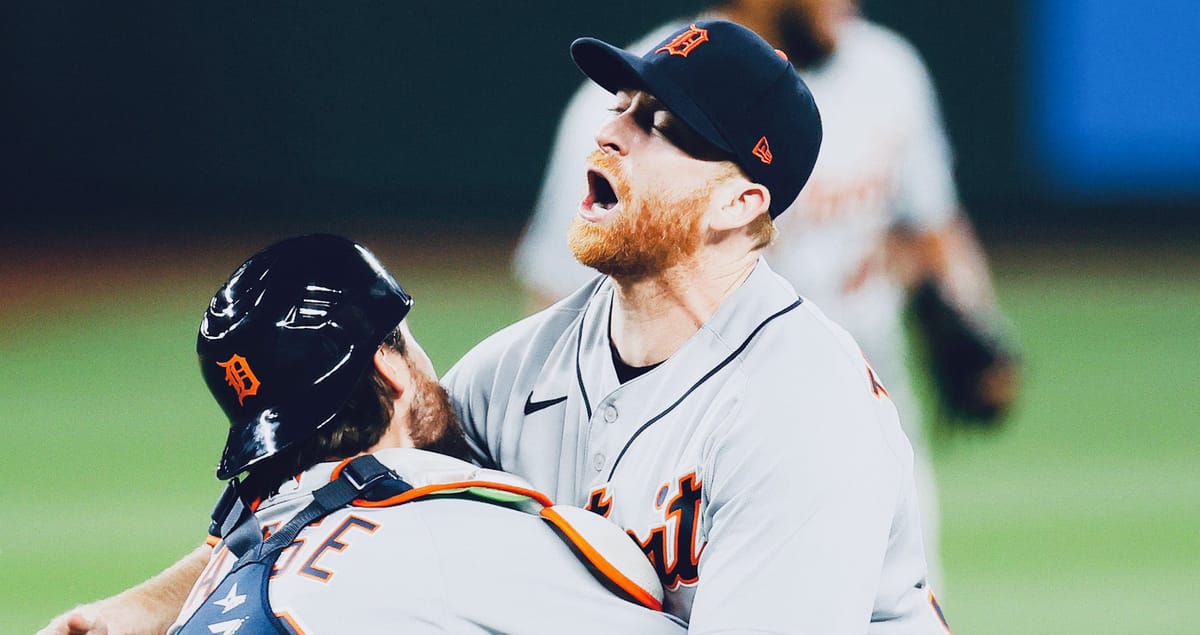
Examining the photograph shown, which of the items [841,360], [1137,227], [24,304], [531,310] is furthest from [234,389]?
[1137,227]

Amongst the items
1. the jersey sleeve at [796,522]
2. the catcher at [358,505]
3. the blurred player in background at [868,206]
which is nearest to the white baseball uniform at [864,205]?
the blurred player in background at [868,206]

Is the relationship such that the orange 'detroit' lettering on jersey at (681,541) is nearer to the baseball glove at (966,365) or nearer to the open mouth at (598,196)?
the open mouth at (598,196)

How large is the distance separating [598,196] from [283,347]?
659 mm

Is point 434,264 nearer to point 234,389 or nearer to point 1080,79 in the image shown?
point 1080,79

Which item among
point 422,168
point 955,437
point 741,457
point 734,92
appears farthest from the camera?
point 422,168

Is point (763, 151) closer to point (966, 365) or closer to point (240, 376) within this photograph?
point (240, 376)

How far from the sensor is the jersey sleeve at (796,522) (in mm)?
2396

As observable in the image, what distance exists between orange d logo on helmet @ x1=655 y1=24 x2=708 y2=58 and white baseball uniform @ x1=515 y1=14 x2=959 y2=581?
210 centimetres

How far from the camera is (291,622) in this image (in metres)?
2.21

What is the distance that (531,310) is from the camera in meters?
4.93

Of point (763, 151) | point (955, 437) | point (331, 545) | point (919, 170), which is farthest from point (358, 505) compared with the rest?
point (955, 437)

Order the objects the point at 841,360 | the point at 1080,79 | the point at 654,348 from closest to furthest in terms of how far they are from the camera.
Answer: the point at 841,360 < the point at 654,348 < the point at 1080,79

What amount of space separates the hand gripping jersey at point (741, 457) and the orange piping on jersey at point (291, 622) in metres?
0.61

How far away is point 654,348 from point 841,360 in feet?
1.22
